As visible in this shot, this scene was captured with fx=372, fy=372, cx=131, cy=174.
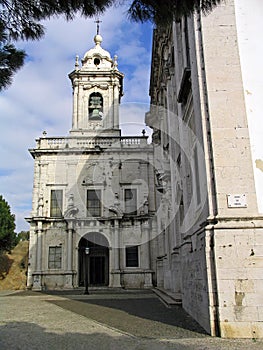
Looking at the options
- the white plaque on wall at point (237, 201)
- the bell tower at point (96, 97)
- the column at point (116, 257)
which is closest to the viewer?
the white plaque on wall at point (237, 201)

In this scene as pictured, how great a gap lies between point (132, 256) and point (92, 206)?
4.65 meters

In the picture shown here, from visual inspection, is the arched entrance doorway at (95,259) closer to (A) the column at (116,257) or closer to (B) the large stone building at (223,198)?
(A) the column at (116,257)

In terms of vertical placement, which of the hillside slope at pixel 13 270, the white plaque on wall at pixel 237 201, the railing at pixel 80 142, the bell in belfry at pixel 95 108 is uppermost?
the bell in belfry at pixel 95 108

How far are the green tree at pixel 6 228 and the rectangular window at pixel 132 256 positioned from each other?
11422mm

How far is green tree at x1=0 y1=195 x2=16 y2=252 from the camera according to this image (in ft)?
102

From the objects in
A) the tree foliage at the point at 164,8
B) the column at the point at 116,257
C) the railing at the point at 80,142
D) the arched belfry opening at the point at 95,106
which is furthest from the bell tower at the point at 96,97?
the tree foliage at the point at 164,8

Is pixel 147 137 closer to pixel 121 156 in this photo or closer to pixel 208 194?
pixel 121 156

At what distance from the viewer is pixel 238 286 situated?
22.4 ft

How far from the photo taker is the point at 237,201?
23.8ft

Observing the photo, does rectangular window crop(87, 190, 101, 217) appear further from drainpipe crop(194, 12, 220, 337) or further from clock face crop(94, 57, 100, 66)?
drainpipe crop(194, 12, 220, 337)

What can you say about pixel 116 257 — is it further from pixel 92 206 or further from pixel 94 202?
pixel 94 202

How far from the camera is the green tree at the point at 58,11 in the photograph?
Result: 4641mm

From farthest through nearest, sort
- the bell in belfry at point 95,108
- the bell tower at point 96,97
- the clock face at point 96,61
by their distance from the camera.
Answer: the clock face at point 96,61, the bell in belfry at point 95,108, the bell tower at point 96,97

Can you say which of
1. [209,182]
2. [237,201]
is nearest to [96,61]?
[209,182]
